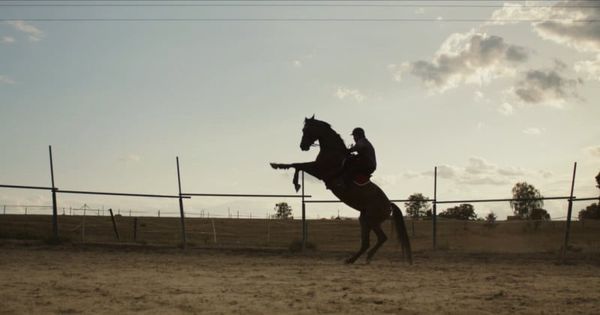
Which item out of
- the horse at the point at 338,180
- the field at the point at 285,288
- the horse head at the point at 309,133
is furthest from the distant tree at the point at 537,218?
the field at the point at 285,288

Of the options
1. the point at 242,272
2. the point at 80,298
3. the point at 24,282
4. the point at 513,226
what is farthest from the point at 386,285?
the point at 513,226

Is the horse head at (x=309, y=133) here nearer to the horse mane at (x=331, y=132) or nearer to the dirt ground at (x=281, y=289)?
the horse mane at (x=331, y=132)

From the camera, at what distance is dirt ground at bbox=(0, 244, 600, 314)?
5.79 metres

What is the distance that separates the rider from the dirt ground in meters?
1.75

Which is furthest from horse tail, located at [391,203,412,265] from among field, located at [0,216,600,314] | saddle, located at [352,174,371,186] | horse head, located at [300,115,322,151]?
horse head, located at [300,115,322,151]

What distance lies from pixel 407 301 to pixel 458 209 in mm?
70424

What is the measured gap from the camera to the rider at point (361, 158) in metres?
10.6

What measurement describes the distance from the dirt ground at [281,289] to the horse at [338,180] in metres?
1.04

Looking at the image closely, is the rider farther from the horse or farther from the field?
the field

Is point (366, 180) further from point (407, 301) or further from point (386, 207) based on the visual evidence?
point (407, 301)

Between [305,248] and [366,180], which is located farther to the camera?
[305,248]

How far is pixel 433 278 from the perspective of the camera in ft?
27.9

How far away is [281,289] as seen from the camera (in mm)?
7031

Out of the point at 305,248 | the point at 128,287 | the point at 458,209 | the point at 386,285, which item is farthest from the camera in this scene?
the point at 458,209
